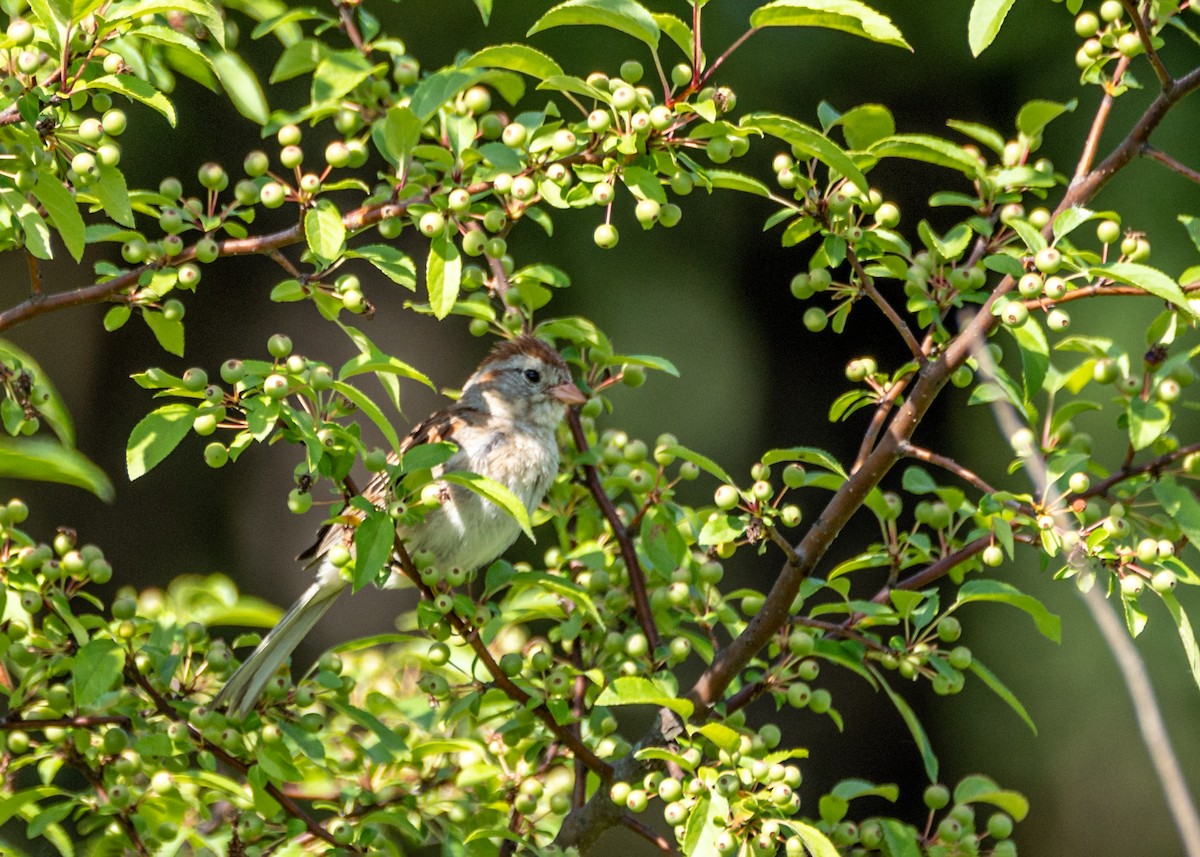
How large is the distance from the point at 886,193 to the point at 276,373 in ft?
14.6

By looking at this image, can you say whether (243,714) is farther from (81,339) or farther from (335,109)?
(81,339)

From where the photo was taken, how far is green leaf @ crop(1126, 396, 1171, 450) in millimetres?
2273

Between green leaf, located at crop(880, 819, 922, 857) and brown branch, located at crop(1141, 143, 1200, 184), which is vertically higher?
brown branch, located at crop(1141, 143, 1200, 184)

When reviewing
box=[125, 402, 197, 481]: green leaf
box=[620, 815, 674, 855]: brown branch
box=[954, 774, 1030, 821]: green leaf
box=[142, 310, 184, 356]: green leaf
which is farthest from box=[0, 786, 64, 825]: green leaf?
box=[954, 774, 1030, 821]: green leaf

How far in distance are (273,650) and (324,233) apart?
1.23 metres

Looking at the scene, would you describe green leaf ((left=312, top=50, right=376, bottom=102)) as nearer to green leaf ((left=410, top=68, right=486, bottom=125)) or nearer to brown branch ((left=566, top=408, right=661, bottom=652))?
green leaf ((left=410, top=68, right=486, bottom=125))

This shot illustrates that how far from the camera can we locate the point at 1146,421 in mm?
2293

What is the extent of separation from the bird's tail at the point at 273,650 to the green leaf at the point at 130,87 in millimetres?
1086

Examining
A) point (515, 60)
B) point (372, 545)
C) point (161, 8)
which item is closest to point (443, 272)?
point (515, 60)

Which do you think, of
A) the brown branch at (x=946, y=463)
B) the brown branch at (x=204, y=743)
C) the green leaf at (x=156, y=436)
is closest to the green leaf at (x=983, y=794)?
the brown branch at (x=946, y=463)

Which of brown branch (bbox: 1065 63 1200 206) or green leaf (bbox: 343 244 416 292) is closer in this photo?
brown branch (bbox: 1065 63 1200 206)

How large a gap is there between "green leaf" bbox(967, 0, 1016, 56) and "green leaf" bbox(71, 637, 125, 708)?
170 cm

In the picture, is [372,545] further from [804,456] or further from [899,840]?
[899,840]

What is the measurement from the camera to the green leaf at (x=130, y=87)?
2111mm
